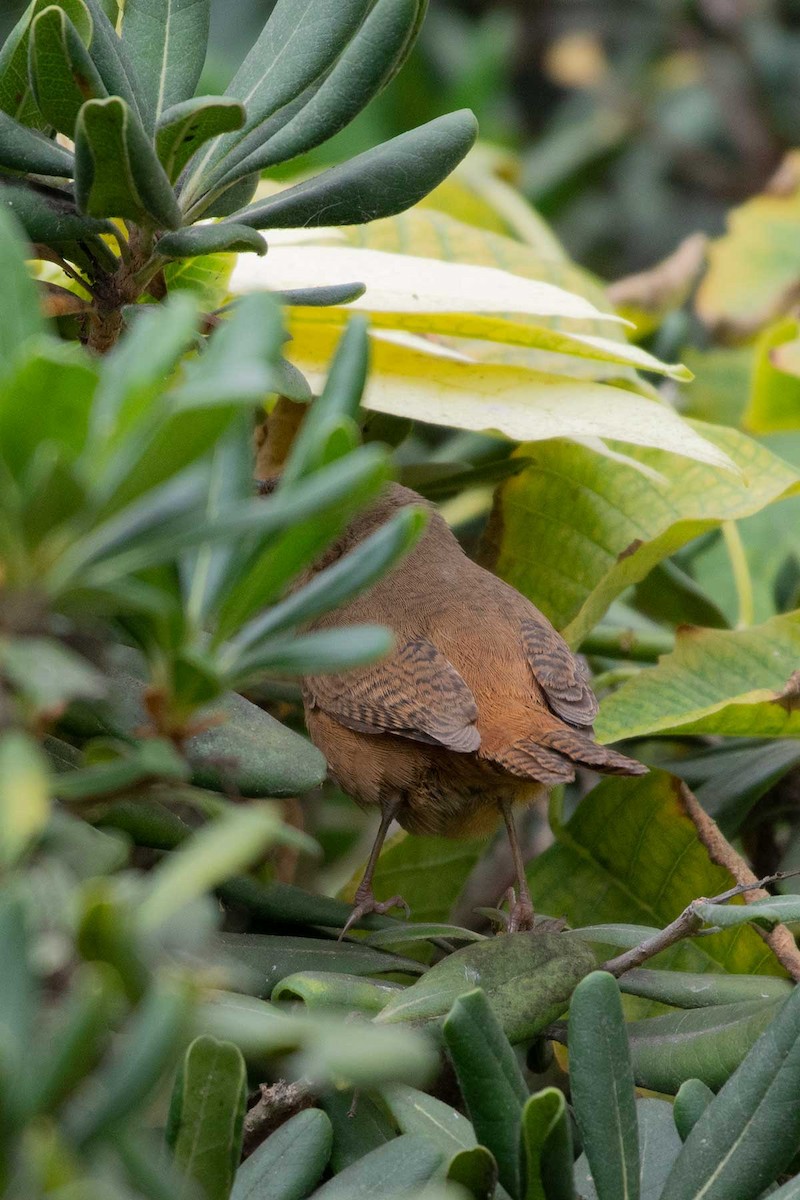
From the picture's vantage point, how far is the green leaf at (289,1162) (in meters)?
0.86

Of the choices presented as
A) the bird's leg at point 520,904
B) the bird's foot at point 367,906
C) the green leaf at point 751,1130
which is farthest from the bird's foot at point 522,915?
the green leaf at point 751,1130

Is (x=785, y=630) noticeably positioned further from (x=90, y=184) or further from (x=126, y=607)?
(x=126, y=607)

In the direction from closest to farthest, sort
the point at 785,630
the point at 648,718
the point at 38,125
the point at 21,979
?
the point at 21,979 < the point at 38,125 < the point at 648,718 < the point at 785,630

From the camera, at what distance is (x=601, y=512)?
1.67 metres

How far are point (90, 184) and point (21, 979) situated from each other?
651 mm

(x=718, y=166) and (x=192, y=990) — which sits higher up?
(x=192, y=990)

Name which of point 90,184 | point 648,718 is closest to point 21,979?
point 90,184

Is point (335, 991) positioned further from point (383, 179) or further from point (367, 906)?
point (383, 179)

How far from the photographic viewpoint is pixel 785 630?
1.61m

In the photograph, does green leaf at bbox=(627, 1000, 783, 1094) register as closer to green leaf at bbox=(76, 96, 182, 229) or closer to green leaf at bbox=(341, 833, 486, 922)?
green leaf at bbox=(341, 833, 486, 922)

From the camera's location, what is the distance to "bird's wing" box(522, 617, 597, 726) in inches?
61.2

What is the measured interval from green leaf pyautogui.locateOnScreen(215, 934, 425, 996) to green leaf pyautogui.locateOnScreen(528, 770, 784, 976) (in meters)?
0.34

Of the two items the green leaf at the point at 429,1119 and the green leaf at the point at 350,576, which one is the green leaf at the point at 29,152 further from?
→ the green leaf at the point at 429,1119

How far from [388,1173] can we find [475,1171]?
7 cm
